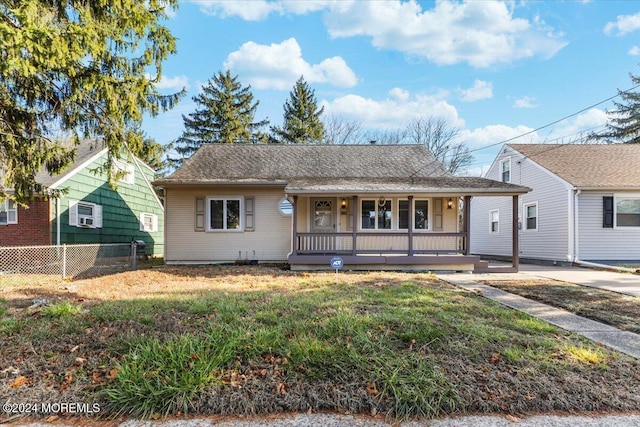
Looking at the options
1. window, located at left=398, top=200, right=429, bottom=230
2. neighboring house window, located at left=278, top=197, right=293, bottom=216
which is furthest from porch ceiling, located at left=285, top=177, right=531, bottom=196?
window, located at left=398, top=200, right=429, bottom=230

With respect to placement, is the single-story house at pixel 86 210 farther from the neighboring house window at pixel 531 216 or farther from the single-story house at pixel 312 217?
the neighboring house window at pixel 531 216

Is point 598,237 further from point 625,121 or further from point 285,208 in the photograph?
point 625,121

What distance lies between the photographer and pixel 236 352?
338cm

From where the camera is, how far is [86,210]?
1376cm

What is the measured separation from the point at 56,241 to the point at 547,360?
1441 cm

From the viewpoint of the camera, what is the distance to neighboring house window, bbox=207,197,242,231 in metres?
12.4

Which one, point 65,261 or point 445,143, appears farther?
point 445,143

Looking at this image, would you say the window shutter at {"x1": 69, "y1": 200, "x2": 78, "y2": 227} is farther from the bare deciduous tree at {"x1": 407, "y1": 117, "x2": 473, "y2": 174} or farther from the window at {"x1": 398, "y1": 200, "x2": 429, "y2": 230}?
the bare deciduous tree at {"x1": 407, "y1": 117, "x2": 473, "y2": 174}

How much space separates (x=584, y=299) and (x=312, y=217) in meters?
8.36

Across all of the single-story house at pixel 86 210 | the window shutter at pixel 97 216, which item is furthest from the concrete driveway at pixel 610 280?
the window shutter at pixel 97 216

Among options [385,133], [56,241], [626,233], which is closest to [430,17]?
[626,233]

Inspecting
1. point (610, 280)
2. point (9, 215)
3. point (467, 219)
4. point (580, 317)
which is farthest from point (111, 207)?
point (610, 280)

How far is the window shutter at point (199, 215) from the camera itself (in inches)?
487

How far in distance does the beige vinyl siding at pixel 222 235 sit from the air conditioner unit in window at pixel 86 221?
3.94m
